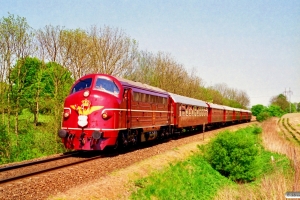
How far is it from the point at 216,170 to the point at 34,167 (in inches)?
496

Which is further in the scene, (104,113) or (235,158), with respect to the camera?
(235,158)

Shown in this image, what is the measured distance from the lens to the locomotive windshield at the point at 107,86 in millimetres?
15609

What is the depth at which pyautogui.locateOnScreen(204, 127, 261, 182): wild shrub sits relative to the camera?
21219 mm

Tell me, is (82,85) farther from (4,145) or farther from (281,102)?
(281,102)

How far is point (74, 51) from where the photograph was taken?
39.1 meters

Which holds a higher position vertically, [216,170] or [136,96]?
[136,96]

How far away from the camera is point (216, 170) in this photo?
21.4m

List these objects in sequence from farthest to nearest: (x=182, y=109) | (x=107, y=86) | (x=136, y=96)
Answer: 1. (x=182, y=109)
2. (x=136, y=96)
3. (x=107, y=86)

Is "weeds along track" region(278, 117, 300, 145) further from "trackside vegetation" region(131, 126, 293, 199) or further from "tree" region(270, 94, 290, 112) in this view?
"tree" region(270, 94, 290, 112)

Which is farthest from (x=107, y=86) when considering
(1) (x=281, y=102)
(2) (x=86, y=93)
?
(1) (x=281, y=102)

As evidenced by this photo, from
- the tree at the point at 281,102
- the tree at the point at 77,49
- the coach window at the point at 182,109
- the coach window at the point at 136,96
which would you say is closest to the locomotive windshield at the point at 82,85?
the coach window at the point at 136,96

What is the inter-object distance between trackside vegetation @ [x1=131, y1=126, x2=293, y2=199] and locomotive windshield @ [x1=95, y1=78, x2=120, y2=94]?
14.8 ft

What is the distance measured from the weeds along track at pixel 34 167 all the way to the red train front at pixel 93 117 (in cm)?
84

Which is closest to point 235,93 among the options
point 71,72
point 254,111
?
point 254,111
